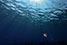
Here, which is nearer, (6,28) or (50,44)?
(6,28)

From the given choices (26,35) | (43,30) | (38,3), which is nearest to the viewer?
(38,3)

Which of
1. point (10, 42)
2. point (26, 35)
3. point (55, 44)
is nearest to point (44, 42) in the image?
point (55, 44)

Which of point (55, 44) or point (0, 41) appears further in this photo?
point (55, 44)

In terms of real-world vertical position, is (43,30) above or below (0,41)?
above

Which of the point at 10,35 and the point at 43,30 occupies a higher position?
the point at 43,30

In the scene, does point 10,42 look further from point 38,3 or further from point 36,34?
point 38,3

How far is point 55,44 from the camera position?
50.3 ft

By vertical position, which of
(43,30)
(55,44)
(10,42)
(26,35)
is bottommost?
(55,44)

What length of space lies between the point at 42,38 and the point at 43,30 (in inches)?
119

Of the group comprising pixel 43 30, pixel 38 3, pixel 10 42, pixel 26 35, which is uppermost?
pixel 38 3

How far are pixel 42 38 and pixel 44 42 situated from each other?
130cm

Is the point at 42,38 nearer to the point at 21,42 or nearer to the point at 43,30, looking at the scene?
the point at 43,30

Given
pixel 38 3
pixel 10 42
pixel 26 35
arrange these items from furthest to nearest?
1. pixel 26 35
2. pixel 10 42
3. pixel 38 3

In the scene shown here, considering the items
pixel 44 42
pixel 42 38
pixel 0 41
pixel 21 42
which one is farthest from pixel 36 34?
pixel 0 41
